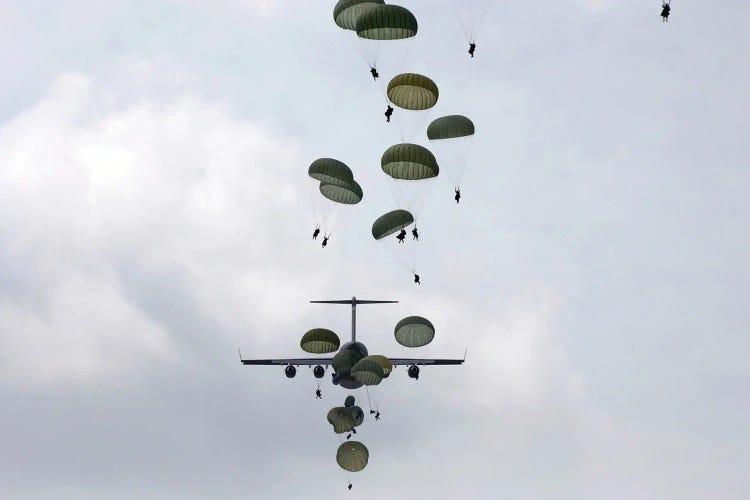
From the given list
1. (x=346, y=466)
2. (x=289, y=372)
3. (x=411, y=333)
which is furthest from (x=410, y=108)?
(x=289, y=372)

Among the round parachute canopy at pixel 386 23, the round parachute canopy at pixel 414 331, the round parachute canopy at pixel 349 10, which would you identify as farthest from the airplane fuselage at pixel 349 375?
the round parachute canopy at pixel 386 23

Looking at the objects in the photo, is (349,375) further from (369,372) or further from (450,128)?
(450,128)

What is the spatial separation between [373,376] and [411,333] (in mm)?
6225

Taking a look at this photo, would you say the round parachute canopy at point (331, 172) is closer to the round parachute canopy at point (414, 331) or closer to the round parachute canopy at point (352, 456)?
the round parachute canopy at point (414, 331)

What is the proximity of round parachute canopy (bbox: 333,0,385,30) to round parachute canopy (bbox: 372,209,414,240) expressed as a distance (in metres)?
11.7

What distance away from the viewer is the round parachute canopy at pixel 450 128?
70.9 m

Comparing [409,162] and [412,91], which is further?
[412,91]

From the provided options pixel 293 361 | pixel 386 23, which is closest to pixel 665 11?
pixel 386 23

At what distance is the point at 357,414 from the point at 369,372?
301 inches

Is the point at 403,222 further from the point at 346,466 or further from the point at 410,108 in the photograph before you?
the point at 346,466

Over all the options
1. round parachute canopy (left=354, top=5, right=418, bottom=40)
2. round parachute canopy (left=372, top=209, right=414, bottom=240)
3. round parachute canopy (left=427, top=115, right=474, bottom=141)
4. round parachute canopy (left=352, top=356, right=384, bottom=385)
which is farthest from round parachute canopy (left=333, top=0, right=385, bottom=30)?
round parachute canopy (left=352, top=356, right=384, bottom=385)

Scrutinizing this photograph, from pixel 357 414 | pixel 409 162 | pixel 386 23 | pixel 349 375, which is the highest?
pixel 386 23

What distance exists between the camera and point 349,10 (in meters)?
69.8

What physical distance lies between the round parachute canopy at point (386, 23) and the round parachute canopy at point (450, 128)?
6.59 meters
